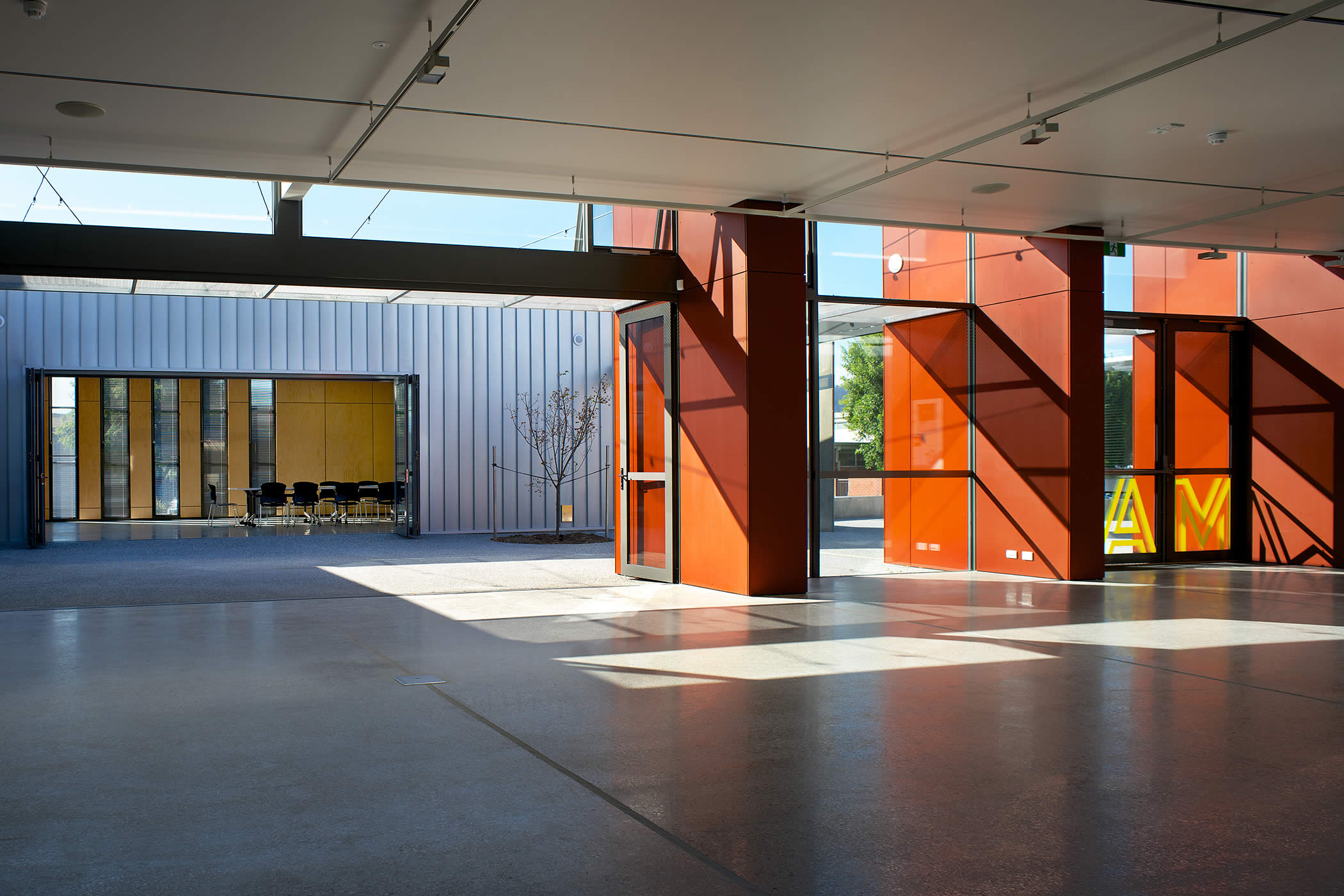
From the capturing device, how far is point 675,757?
3877 mm

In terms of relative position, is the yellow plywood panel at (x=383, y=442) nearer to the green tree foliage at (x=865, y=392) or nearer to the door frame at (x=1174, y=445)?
the green tree foliage at (x=865, y=392)

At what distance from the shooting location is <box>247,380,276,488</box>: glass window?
2141cm

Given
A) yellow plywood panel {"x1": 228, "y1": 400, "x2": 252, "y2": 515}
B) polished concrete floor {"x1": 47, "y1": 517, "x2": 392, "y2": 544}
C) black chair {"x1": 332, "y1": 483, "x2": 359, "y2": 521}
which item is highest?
yellow plywood panel {"x1": 228, "y1": 400, "x2": 252, "y2": 515}

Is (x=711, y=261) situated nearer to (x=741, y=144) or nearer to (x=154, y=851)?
(x=741, y=144)

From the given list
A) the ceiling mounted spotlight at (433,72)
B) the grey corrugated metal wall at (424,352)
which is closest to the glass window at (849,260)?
the ceiling mounted spotlight at (433,72)

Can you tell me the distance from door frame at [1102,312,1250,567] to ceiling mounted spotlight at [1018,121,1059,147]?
16.4 feet

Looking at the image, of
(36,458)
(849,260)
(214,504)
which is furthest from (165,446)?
(849,260)

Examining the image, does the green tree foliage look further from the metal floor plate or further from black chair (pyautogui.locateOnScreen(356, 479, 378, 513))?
black chair (pyautogui.locateOnScreen(356, 479, 378, 513))

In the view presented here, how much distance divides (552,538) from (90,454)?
10.5 m

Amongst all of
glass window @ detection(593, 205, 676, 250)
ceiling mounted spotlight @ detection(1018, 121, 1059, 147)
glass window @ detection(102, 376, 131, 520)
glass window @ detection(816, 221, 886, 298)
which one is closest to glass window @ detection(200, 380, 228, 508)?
glass window @ detection(102, 376, 131, 520)

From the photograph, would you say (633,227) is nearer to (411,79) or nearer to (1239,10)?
(411,79)

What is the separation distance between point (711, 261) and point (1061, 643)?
4317 mm

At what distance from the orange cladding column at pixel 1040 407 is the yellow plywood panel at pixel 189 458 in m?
16.0

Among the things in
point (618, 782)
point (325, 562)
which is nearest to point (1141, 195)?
point (618, 782)
